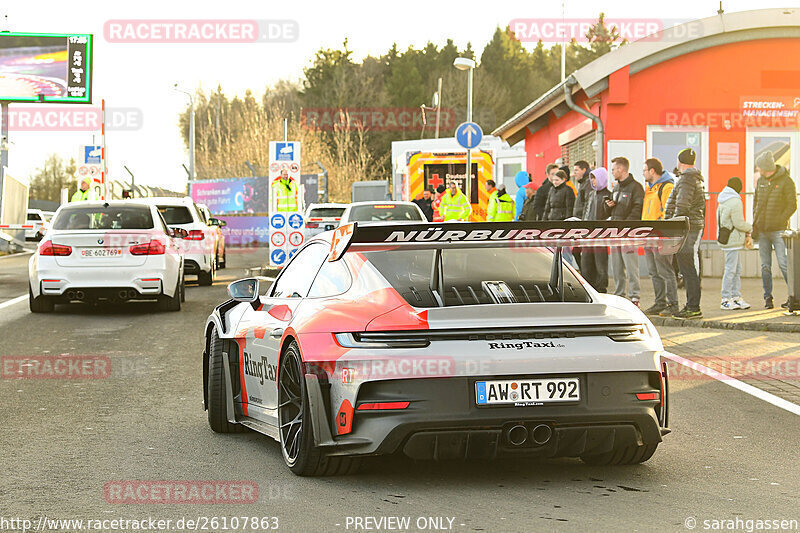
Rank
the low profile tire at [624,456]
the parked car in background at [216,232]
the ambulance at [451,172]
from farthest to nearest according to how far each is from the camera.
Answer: the ambulance at [451,172] < the parked car in background at [216,232] < the low profile tire at [624,456]

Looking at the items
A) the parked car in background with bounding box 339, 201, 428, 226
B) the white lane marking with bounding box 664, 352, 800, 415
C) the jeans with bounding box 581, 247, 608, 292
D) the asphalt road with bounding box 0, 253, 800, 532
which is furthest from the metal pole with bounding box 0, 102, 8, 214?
the asphalt road with bounding box 0, 253, 800, 532

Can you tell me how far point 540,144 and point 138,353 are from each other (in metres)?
23.5

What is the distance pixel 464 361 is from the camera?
5.82 metres

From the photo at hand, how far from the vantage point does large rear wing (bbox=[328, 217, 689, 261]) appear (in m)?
5.87

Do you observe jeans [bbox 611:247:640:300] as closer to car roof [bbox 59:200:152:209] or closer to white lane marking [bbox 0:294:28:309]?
car roof [bbox 59:200:152:209]

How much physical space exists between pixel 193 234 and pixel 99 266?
687 cm

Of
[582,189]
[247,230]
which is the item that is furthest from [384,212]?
[247,230]

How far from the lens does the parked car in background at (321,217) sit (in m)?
31.0

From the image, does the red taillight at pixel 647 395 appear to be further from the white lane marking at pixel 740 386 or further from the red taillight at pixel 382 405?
the white lane marking at pixel 740 386

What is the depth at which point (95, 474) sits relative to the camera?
257 inches

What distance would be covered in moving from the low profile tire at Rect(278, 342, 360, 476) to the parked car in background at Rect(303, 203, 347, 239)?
77.6 feet

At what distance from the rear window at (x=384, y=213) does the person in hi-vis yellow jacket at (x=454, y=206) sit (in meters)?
4.13

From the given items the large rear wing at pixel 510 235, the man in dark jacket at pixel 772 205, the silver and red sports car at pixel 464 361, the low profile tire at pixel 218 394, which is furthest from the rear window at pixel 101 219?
the large rear wing at pixel 510 235

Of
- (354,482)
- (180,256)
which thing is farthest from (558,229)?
(180,256)
